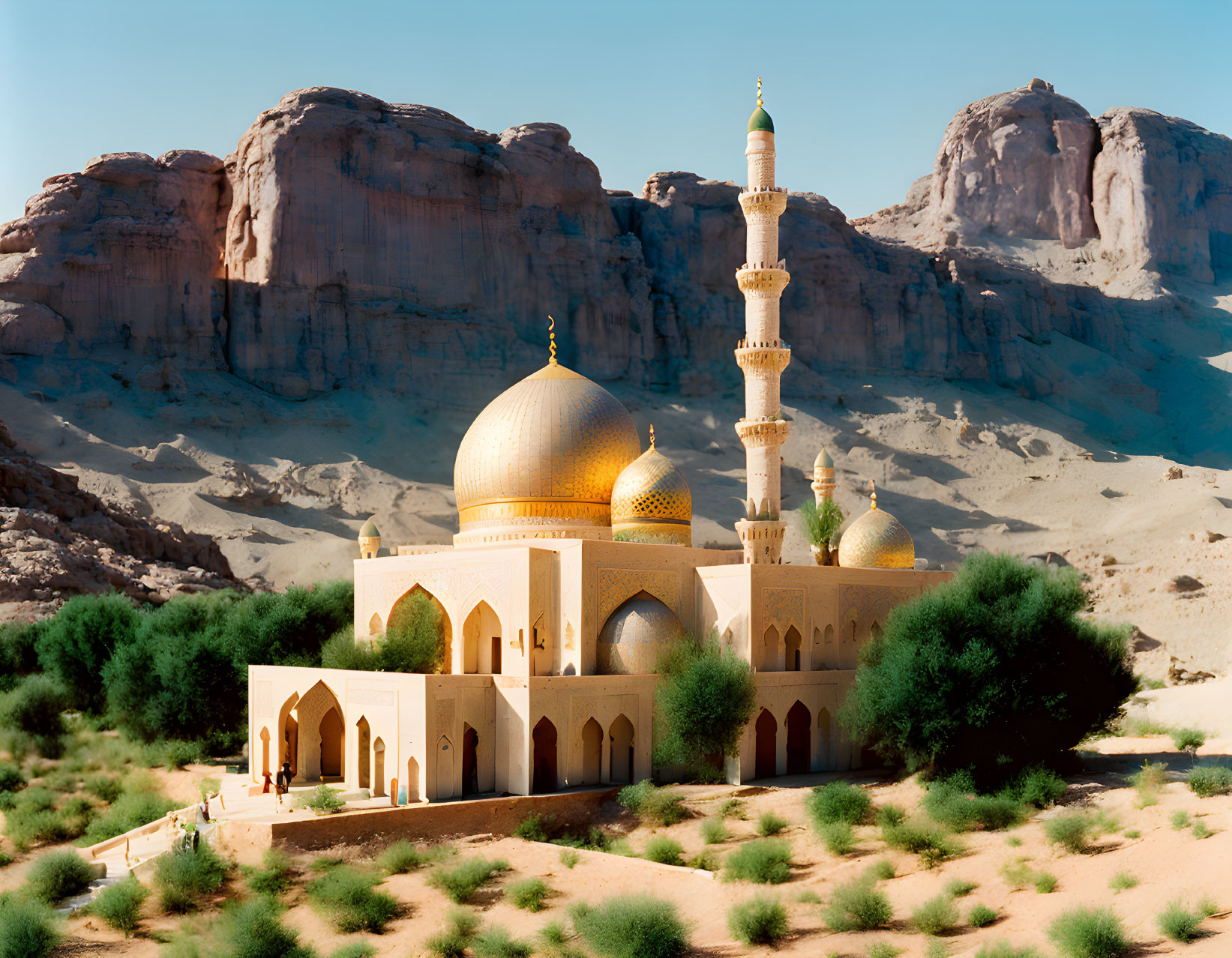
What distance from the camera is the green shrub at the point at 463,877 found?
1562 centimetres

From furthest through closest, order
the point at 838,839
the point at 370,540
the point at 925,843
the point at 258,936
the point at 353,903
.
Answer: the point at 370,540
the point at 838,839
the point at 925,843
the point at 353,903
the point at 258,936

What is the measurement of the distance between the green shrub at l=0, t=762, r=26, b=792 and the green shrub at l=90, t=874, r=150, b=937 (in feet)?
30.0

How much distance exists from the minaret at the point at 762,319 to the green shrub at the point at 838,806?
6.35m

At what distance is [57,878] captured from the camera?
1655 centimetres

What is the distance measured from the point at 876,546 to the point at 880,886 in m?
9.94

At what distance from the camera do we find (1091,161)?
88188 millimetres

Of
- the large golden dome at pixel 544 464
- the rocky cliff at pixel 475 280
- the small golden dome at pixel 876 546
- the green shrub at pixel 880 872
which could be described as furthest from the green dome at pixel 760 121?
the rocky cliff at pixel 475 280

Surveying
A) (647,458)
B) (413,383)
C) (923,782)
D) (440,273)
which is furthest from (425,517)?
(923,782)

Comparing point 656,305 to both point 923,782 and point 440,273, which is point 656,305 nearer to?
point 440,273

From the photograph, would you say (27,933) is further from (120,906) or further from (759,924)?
(759,924)

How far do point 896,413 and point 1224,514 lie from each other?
18135 millimetres

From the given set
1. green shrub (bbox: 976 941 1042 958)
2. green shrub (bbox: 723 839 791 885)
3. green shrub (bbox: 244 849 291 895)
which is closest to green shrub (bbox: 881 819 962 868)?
green shrub (bbox: 723 839 791 885)

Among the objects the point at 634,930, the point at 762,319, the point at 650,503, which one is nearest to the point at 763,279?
the point at 762,319

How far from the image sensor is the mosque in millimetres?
19469
